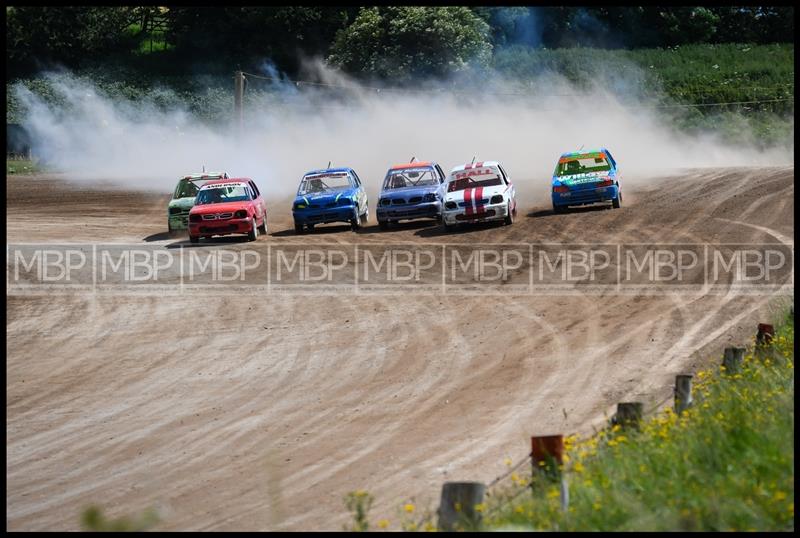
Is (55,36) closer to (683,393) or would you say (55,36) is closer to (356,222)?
(356,222)

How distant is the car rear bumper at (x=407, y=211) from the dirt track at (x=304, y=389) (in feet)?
A: 22.4

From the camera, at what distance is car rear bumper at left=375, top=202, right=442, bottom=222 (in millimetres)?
27359

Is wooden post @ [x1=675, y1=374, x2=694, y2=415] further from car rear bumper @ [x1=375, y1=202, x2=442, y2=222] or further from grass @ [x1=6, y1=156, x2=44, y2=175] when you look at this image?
grass @ [x1=6, y1=156, x2=44, y2=175]

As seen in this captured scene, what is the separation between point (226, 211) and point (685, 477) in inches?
770

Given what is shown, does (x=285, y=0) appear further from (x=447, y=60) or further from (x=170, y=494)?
(x=170, y=494)

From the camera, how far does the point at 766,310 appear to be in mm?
16344

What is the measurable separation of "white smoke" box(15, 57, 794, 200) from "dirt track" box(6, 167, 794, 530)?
23.9 m

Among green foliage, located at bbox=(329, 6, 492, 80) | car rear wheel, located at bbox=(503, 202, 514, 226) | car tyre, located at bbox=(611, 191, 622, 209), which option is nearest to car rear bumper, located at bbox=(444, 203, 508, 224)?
car rear wheel, located at bbox=(503, 202, 514, 226)

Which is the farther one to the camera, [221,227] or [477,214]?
[477,214]

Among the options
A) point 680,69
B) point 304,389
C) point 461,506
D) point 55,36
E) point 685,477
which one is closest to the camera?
point 461,506

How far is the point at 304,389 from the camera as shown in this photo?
13898 millimetres

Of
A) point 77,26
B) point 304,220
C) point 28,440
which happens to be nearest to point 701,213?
point 304,220

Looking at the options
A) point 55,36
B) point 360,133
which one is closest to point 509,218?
point 360,133

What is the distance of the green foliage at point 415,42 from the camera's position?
196 ft
